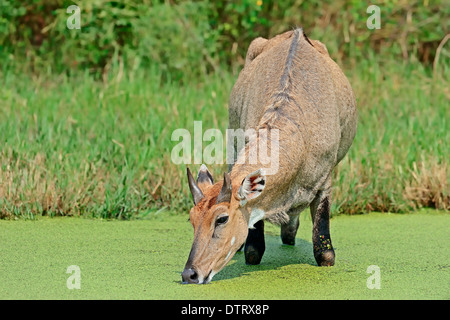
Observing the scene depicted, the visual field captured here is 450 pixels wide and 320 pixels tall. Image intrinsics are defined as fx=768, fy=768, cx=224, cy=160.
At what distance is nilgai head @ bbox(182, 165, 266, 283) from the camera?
16.4 ft

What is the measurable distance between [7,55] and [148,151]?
195 inches

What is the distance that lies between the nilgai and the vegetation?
167 cm

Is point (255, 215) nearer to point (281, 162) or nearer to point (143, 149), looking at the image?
point (281, 162)

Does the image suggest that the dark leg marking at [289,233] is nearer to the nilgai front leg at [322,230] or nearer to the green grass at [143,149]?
the nilgai front leg at [322,230]

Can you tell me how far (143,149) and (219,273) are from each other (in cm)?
292

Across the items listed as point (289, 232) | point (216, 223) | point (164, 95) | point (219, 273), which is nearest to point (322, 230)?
point (289, 232)

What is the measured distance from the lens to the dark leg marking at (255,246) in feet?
20.0

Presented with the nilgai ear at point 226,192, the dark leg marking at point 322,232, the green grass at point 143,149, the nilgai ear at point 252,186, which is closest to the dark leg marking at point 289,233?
the dark leg marking at point 322,232

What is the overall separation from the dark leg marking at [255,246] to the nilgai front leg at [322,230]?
425 mm

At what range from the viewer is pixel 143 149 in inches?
330

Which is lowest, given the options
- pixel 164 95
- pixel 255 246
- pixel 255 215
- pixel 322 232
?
pixel 255 246

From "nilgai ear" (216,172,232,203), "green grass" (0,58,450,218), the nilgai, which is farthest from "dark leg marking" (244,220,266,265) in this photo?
"green grass" (0,58,450,218)

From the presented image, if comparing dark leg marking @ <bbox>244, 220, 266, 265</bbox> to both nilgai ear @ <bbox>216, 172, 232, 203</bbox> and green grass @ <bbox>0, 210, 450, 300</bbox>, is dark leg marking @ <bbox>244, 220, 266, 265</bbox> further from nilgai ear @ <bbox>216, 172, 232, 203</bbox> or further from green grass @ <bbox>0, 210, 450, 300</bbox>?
nilgai ear @ <bbox>216, 172, 232, 203</bbox>

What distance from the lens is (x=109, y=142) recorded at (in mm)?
8430
